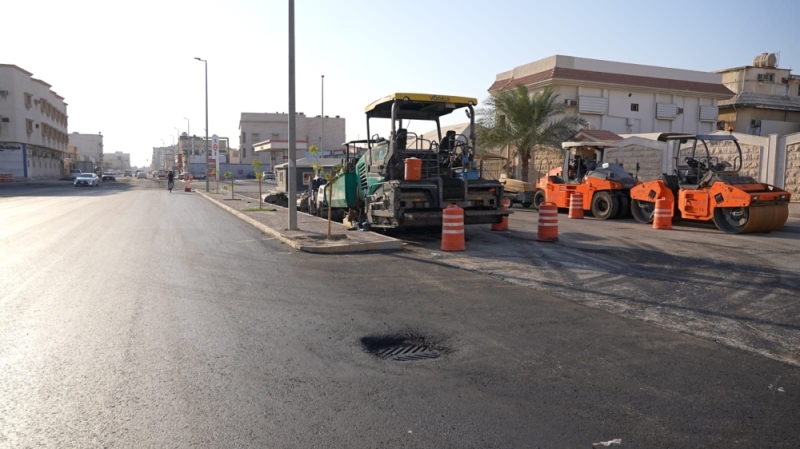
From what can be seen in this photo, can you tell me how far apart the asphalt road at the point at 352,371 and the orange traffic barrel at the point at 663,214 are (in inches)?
362

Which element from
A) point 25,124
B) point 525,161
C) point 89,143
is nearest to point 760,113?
point 525,161

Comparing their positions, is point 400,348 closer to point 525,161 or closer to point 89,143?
point 525,161

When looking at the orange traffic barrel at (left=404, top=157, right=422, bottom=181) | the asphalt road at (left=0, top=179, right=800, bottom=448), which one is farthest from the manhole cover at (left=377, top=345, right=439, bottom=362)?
the orange traffic barrel at (left=404, top=157, right=422, bottom=181)

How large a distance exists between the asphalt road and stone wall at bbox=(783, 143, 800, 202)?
796 inches

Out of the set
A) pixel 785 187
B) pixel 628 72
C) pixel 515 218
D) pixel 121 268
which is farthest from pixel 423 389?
pixel 628 72

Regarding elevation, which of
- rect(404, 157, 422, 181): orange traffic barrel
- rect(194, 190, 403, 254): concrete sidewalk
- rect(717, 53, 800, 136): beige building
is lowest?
rect(194, 190, 403, 254): concrete sidewalk

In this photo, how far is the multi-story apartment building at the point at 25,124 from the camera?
193ft

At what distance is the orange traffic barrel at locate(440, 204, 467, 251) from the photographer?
38.0 ft

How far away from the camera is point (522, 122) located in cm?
3055

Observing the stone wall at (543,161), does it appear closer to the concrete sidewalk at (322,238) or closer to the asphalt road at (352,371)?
the concrete sidewalk at (322,238)

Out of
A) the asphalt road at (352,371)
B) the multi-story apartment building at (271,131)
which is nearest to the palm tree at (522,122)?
the asphalt road at (352,371)

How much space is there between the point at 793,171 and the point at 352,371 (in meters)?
24.2

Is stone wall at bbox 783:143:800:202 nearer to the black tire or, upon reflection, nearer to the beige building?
the black tire

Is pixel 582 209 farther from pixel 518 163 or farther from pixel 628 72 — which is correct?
pixel 628 72
